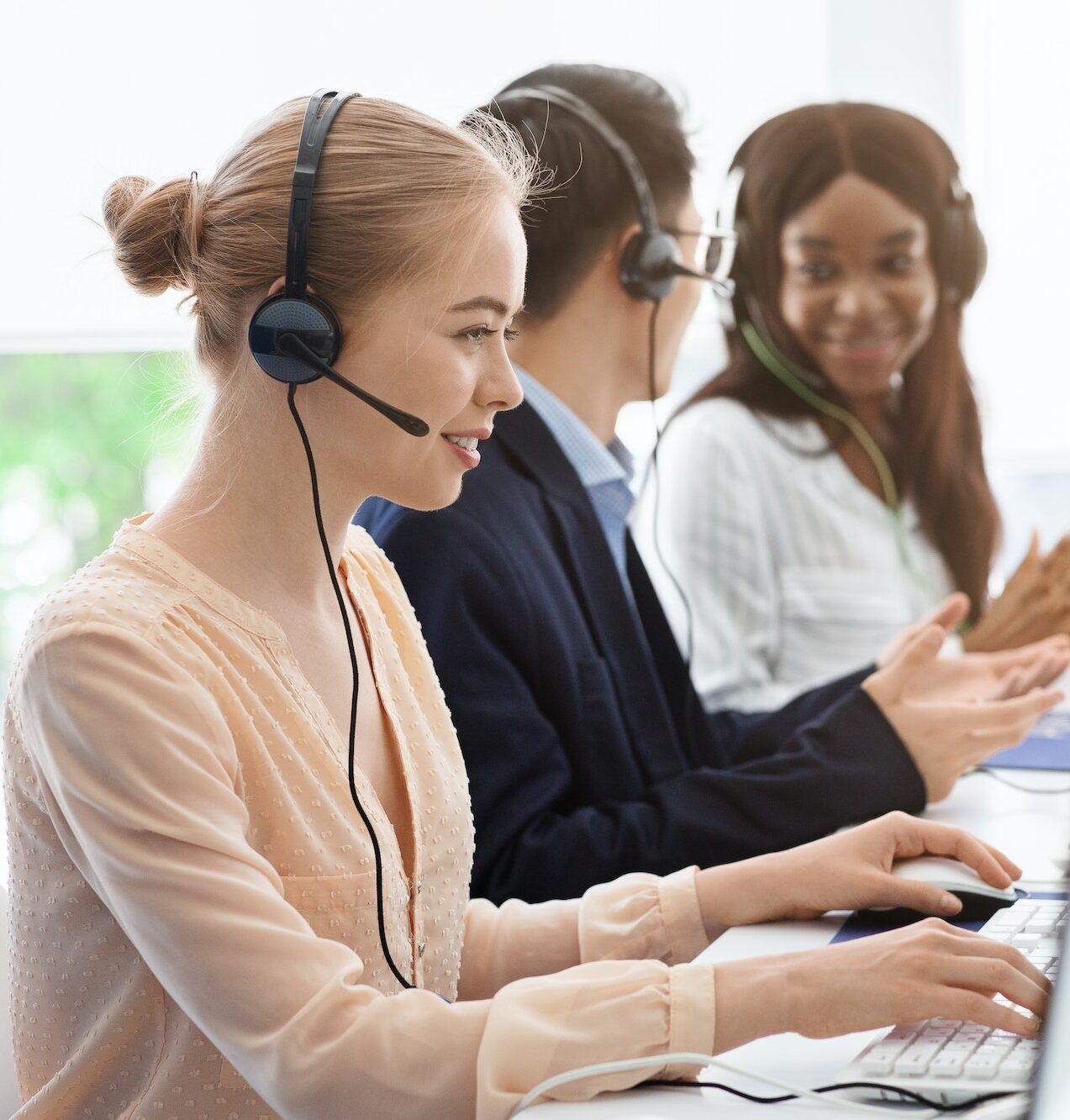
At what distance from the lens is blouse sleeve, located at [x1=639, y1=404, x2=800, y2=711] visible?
180 centimetres

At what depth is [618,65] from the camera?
83.0 inches

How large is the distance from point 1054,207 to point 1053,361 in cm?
27

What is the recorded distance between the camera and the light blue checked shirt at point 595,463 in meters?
1.38

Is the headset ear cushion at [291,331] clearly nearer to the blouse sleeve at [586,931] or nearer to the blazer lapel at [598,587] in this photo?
the blouse sleeve at [586,931]

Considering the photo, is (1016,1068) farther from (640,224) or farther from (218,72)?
(218,72)

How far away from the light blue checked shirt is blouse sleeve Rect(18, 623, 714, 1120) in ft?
2.37

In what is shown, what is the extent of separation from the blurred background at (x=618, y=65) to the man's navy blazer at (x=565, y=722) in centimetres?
83

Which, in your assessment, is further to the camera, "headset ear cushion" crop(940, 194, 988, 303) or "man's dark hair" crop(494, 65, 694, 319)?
"headset ear cushion" crop(940, 194, 988, 303)

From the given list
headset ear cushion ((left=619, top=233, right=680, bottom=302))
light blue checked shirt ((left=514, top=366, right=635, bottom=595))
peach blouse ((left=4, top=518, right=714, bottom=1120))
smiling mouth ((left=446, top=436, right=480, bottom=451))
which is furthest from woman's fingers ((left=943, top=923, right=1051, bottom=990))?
headset ear cushion ((left=619, top=233, right=680, bottom=302))

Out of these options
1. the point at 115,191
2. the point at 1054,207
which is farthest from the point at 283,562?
the point at 1054,207

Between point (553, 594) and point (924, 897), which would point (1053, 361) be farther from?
point (924, 897)

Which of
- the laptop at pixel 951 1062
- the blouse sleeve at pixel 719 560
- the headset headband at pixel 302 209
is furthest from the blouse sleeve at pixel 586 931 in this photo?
the blouse sleeve at pixel 719 560

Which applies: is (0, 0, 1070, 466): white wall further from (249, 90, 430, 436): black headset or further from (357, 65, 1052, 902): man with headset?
(249, 90, 430, 436): black headset

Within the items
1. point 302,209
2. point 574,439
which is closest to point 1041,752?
point 574,439
